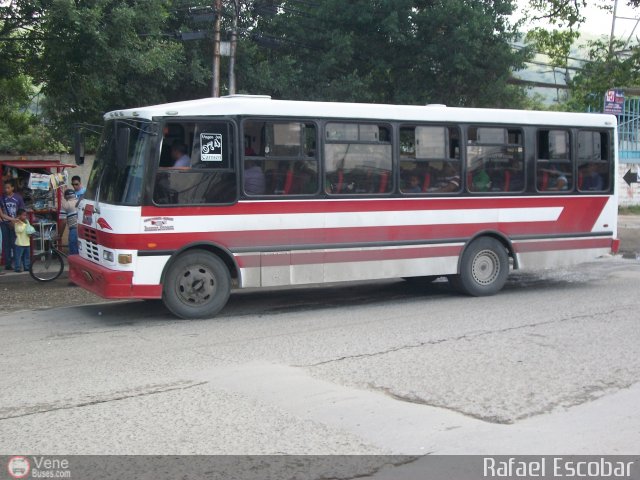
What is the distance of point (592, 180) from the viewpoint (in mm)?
12398

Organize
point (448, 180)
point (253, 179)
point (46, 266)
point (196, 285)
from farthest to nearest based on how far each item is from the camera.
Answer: point (46, 266) → point (448, 180) → point (253, 179) → point (196, 285)

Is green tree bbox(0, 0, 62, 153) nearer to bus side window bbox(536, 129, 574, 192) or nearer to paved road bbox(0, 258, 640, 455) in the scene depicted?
paved road bbox(0, 258, 640, 455)

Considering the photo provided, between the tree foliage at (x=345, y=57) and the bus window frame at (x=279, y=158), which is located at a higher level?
the tree foliage at (x=345, y=57)

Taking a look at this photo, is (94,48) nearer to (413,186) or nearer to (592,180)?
(413,186)

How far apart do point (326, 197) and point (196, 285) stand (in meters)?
2.13

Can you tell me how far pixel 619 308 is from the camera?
1032 centimetres

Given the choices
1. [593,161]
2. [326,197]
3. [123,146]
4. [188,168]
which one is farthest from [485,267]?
[123,146]

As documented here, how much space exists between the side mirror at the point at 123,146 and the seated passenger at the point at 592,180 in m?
7.37

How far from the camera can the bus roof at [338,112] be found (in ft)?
30.5

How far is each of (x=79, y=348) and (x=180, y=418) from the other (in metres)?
2.80

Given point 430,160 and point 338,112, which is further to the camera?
point 430,160

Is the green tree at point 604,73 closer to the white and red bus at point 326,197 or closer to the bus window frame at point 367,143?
the white and red bus at point 326,197

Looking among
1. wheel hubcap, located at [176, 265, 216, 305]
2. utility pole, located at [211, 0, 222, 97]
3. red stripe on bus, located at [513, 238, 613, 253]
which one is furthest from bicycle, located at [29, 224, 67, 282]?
red stripe on bus, located at [513, 238, 613, 253]

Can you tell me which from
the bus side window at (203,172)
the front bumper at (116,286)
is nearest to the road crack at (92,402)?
the front bumper at (116,286)
